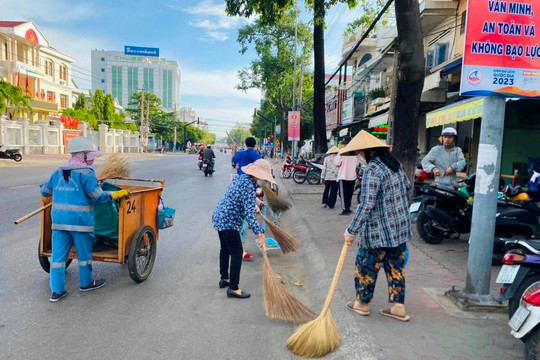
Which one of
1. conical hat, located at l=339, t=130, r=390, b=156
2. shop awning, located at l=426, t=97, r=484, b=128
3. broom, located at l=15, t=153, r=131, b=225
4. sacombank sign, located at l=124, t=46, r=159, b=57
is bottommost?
broom, located at l=15, t=153, r=131, b=225

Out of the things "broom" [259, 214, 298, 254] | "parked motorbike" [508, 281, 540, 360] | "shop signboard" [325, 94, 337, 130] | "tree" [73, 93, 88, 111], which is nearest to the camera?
"parked motorbike" [508, 281, 540, 360]

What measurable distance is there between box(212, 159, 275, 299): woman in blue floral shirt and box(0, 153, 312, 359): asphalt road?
1.04 feet

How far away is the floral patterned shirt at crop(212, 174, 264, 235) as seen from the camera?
151 inches

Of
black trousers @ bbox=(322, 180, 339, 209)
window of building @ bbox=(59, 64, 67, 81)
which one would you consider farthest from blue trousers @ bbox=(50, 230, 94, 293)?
window of building @ bbox=(59, 64, 67, 81)

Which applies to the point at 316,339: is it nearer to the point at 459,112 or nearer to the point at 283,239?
the point at 283,239

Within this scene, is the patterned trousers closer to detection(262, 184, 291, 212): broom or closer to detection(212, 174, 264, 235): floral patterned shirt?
detection(212, 174, 264, 235): floral patterned shirt

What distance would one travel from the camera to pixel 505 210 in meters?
5.31

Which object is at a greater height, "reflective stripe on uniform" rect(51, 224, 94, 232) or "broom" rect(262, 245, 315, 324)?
"reflective stripe on uniform" rect(51, 224, 94, 232)

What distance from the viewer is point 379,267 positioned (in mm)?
3449

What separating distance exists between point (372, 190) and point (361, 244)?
1.61 ft

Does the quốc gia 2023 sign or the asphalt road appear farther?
the quốc gia 2023 sign

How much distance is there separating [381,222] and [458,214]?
3045mm

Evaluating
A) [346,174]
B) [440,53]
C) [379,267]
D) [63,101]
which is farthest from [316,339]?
[63,101]

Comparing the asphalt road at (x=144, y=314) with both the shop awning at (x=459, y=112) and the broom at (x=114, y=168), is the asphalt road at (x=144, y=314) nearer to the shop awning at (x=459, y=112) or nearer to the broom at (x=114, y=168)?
the broom at (x=114, y=168)
